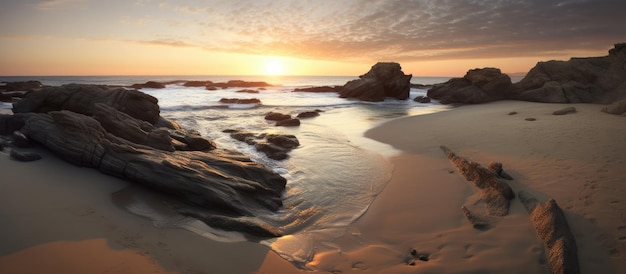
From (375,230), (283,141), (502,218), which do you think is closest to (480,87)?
(283,141)

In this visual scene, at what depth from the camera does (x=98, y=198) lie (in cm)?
645

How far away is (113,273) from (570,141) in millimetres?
13702

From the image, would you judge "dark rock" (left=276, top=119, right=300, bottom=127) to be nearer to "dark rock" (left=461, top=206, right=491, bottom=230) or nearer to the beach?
the beach

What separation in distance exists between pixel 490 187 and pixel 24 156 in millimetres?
12359

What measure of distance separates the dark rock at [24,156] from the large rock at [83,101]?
465cm

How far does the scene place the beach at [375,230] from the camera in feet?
15.2

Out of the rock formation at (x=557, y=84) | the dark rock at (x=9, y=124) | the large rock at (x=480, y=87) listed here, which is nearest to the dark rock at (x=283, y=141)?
the dark rock at (x=9, y=124)

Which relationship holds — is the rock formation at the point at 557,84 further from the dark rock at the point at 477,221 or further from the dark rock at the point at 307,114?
the dark rock at the point at 477,221

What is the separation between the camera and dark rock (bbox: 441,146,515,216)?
6.75 m

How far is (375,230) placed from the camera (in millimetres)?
6652

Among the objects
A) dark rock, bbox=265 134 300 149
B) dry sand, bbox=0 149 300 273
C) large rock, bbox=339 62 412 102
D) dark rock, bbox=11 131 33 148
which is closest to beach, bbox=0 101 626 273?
dry sand, bbox=0 149 300 273

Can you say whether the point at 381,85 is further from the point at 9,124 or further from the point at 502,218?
the point at 9,124

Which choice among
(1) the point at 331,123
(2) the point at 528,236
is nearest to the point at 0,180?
(2) the point at 528,236

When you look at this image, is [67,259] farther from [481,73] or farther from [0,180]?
[481,73]
